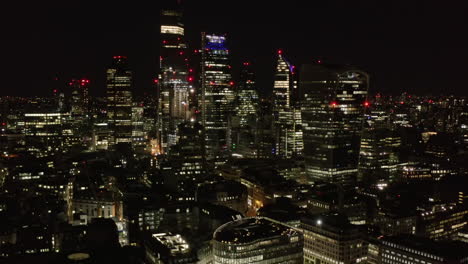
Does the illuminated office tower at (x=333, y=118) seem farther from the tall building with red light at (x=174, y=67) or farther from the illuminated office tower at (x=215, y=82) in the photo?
the tall building with red light at (x=174, y=67)

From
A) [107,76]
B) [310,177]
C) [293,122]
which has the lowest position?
[310,177]

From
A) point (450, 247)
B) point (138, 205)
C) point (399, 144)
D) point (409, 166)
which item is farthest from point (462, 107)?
point (138, 205)

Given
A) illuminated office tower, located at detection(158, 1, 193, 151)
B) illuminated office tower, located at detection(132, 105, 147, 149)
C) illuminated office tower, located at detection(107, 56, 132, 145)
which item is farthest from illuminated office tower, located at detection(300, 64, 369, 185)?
illuminated office tower, located at detection(158, 1, 193, 151)

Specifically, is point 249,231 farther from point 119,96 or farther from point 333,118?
point 119,96

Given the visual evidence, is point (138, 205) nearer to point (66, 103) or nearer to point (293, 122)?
point (293, 122)

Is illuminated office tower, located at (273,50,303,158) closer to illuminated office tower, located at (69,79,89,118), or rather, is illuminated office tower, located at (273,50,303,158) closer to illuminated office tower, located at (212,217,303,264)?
illuminated office tower, located at (212,217,303,264)
